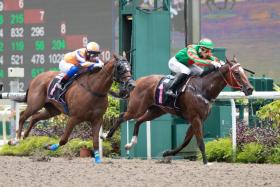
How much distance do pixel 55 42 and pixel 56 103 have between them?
4043 millimetres

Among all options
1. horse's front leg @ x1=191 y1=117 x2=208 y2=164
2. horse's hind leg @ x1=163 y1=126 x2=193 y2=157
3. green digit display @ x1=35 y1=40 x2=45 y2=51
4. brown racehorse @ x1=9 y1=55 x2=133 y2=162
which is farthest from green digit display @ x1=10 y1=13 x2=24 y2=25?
horse's front leg @ x1=191 y1=117 x2=208 y2=164

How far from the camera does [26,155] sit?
12.1m

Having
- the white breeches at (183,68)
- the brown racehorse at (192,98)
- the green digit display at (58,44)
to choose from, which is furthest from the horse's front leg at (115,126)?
the green digit display at (58,44)

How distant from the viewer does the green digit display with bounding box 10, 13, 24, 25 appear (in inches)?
594

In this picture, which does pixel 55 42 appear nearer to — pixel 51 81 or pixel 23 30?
pixel 23 30

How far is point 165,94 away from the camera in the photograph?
34.5 feet

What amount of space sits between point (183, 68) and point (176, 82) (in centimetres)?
20

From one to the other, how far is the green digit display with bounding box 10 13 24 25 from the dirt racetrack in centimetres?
484

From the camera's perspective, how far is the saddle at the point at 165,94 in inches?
411

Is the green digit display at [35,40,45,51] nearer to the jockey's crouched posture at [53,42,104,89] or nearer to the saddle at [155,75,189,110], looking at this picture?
the jockey's crouched posture at [53,42,104,89]

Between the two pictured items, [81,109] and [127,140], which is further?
[127,140]

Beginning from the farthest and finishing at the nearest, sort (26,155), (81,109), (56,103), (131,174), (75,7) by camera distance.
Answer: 1. (75,7)
2. (26,155)
3. (56,103)
4. (81,109)
5. (131,174)

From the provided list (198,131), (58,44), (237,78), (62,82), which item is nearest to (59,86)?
(62,82)

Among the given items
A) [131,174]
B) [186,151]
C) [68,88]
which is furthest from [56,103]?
[131,174]
